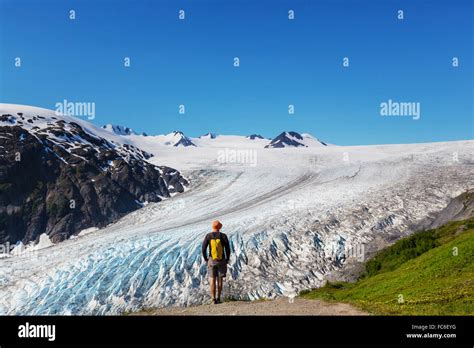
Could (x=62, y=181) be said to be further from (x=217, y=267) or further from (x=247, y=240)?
(x=217, y=267)

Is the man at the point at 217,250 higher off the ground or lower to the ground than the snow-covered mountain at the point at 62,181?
lower

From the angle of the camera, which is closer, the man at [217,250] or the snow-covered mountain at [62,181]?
the man at [217,250]

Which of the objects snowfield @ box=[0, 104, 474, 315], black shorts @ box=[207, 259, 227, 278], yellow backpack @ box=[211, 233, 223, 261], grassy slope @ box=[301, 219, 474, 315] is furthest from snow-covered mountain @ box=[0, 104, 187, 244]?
yellow backpack @ box=[211, 233, 223, 261]

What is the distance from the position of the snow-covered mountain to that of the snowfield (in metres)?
22.2

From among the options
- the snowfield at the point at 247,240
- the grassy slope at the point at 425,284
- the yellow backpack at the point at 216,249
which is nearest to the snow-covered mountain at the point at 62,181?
the snowfield at the point at 247,240

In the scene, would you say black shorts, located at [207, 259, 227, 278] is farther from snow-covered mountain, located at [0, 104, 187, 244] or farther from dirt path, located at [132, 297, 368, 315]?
snow-covered mountain, located at [0, 104, 187, 244]

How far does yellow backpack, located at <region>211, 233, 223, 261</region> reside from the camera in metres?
12.9

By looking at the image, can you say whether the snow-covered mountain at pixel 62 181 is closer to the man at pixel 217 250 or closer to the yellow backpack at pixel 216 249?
the man at pixel 217 250

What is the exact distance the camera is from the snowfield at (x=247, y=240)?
29.5m

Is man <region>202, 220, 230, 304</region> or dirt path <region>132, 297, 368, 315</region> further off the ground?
man <region>202, 220, 230, 304</region>

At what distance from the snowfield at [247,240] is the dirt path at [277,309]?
15.7 meters
